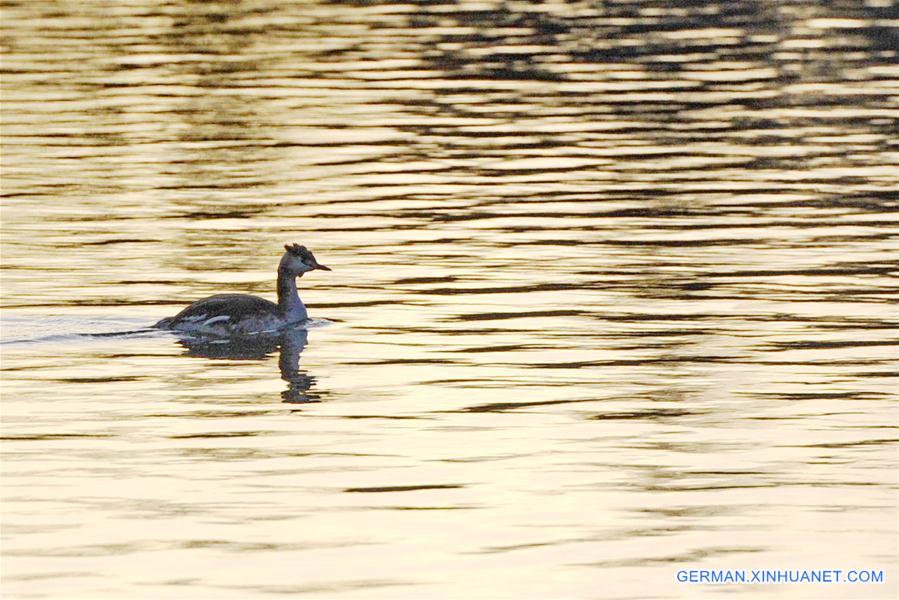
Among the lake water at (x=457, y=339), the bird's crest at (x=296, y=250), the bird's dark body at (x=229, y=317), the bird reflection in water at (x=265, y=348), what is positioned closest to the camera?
the lake water at (x=457, y=339)

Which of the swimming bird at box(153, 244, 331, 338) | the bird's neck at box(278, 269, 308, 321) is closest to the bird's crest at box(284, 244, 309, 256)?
the swimming bird at box(153, 244, 331, 338)

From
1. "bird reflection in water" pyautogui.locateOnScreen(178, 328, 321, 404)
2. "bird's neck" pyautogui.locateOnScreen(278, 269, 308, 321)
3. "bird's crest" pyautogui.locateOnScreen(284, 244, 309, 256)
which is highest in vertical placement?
"bird's crest" pyautogui.locateOnScreen(284, 244, 309, 256)

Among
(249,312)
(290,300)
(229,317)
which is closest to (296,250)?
(290,300)

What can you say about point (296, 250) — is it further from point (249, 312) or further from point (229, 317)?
point (229, 317)

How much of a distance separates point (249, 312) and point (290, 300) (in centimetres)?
65

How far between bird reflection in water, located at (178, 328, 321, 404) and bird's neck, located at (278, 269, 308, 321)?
18 cm

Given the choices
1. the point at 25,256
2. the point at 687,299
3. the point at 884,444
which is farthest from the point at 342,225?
the point at 884,444

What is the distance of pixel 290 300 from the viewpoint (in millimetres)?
20172

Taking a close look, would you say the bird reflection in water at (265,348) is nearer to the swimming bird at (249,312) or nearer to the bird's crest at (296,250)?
the swimming bird at (249,312)

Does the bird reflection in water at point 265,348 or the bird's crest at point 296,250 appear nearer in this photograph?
the bird reflection in water at point 265,348

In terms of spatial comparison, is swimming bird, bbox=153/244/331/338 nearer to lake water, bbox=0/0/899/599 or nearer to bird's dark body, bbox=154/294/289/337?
bird's dark body, bbox=154/294/289/337

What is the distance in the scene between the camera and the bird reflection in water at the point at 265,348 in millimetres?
17828

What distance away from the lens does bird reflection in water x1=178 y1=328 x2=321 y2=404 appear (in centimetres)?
1783

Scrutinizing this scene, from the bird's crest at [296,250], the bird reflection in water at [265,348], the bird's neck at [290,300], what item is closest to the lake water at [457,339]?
the bird reflection in water at [265,348]
